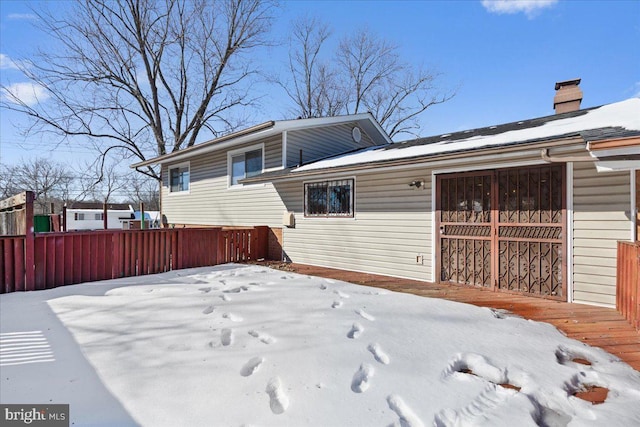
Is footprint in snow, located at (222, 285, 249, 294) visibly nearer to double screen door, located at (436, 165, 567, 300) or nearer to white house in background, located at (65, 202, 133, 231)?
double screen door, located at (436, 165, 567, 300)

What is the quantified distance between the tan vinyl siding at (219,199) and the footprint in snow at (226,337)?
219 inches

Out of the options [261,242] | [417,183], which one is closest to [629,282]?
[417,183]

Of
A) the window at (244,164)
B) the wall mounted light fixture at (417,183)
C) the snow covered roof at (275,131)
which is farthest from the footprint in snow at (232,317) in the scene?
the window at (244,164)

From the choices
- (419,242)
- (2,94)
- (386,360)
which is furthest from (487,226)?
(2,94)

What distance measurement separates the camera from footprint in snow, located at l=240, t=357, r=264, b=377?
8.19 feet

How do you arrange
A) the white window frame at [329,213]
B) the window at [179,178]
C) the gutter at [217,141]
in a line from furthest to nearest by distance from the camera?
the window at [179,178] → the gutter at [217,141] → the white window frame at [329,213]

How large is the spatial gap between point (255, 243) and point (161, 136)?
1270cm

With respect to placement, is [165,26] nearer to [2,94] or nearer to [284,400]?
[2,94]

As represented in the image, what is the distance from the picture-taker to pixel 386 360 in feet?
8.81

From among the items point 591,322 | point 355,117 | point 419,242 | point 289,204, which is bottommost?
point 591,322

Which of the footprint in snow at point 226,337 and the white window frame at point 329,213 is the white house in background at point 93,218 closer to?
the white window frame at point 329,213

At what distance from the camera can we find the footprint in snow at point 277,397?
208cm

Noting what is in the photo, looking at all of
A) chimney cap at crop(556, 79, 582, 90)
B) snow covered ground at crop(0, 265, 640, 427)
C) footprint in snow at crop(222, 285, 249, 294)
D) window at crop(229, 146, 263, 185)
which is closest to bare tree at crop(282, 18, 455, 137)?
window at crop(229, 146, 263, 185)

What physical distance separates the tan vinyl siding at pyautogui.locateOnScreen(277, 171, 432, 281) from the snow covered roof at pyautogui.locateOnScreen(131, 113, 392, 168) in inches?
58.6
